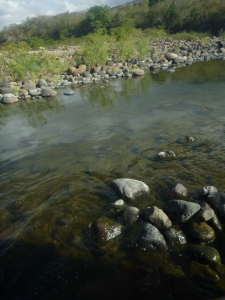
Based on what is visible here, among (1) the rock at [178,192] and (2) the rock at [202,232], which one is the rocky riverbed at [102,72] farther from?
(2) the rock at [202,232]

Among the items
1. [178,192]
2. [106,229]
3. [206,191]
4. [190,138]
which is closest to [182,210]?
[178,192]

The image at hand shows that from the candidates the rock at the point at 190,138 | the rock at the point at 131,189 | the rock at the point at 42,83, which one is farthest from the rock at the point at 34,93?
the rock at the point at 131,189

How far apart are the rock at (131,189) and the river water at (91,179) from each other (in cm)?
21

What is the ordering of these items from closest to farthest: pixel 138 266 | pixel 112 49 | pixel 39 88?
pixel 138 266 < pixel 39 88 < pixel 112 49

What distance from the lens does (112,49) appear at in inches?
1079

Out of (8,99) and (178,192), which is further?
(8,99)

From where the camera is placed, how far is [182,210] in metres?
4.04

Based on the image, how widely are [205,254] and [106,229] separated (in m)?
1.54

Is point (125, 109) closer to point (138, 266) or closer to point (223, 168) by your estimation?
point (223, 168)

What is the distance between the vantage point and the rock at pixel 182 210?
398 centimetres

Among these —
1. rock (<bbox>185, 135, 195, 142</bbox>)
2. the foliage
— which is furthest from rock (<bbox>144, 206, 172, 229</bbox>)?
the foliage

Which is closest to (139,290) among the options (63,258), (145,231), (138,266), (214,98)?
(138,266)

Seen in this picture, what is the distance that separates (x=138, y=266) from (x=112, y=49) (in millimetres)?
27525

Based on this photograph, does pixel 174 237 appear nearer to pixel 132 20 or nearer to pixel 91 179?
pixel 91 179
